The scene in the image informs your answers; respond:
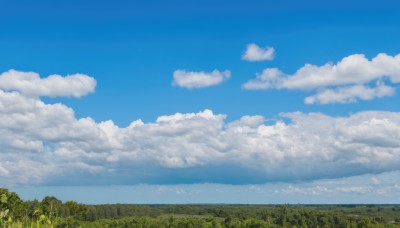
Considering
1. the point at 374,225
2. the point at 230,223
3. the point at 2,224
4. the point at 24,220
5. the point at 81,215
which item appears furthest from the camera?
the point at 81,215

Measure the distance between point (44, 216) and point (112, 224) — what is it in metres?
167

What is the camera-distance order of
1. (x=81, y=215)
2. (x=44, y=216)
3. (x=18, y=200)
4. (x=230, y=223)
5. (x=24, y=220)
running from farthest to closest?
(x=81, y=215) < (x=230, y=223) < (x=18, y=200) < (x=24, y=220) < (x=44, y=216)

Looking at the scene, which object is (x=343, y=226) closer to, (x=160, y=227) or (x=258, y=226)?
(x=258, y=226)

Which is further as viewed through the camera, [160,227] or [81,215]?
[81,215]

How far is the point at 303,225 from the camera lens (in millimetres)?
198875

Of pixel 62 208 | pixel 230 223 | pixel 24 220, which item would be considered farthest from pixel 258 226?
pixel 24 220

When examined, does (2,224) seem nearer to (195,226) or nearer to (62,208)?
(195,226)

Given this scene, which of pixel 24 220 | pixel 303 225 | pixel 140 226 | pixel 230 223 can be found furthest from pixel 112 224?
Result: pixel 24 220

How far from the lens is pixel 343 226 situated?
196m

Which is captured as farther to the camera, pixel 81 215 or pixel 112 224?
pixel 81 215

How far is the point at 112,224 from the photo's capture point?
6722 inches

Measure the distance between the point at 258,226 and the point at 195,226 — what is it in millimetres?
20540

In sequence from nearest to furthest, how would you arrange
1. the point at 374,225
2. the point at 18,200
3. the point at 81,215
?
the point at 18,200 → the point at 374,225 → the point at 81,215

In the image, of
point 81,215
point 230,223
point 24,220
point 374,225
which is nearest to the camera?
point 24,220
